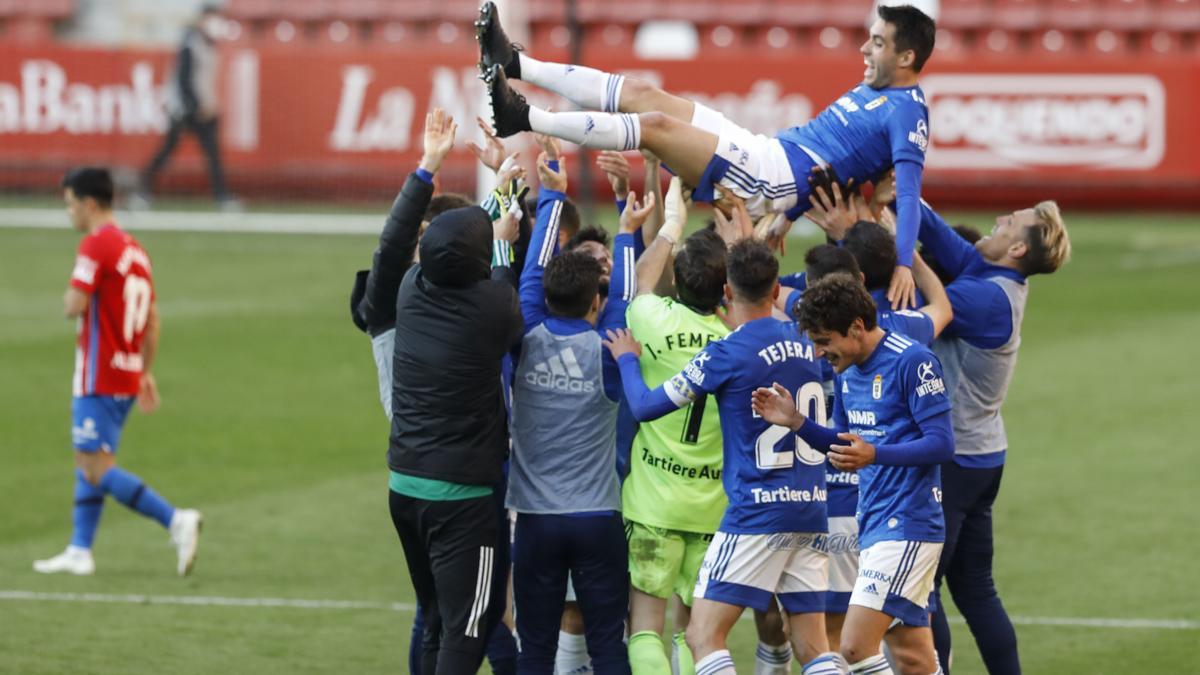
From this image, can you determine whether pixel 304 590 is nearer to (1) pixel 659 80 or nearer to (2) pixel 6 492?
(2) pixel 6 492

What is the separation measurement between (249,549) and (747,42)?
1941 centimetres

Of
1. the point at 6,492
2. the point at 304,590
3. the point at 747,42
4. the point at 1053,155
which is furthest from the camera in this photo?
the point at 747,42

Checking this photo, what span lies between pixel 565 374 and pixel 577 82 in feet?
5.48

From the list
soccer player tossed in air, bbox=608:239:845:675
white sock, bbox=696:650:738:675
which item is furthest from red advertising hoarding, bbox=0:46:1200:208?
white sock, bbox=696:650:738:675

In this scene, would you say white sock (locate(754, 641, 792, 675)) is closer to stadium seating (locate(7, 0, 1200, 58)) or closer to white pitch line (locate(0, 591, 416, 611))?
white pitch line (locate(0, 591, 416, 611))

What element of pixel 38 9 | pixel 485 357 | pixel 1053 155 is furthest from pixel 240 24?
pixel 485 357

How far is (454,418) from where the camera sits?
6969 millimetres

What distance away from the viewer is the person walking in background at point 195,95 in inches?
994

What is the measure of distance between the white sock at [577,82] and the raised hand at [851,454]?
256cm

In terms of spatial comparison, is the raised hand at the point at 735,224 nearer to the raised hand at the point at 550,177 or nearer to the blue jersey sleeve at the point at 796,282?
the blue jersey sleeve at the point at 796,282

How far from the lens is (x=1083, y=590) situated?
9.94 m

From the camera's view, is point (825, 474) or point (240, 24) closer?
point (825, 474)

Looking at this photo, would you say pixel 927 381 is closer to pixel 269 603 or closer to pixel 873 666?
pixel 873 666

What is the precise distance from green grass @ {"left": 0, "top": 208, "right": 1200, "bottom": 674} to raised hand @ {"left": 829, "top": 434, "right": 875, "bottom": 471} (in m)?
2.65
